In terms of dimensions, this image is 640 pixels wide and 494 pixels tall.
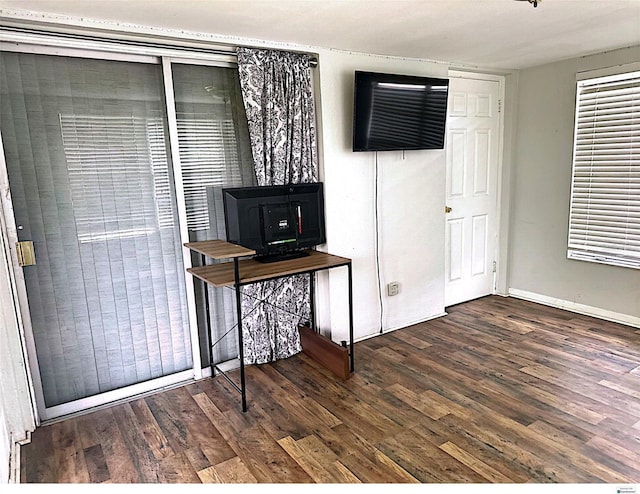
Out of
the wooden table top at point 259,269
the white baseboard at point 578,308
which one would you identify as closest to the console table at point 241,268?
the wooden table top at point 259,269

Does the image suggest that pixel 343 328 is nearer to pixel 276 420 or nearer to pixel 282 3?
pixel 276 420

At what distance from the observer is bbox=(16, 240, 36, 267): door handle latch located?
2.37 metres

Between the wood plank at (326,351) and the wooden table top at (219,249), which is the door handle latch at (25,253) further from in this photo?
the wood plank at (326,351)

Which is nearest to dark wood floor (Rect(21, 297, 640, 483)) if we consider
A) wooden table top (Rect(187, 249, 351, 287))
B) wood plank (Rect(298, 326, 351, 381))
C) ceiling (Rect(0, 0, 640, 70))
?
wood plank (Rect(298, 326, 351, 381))

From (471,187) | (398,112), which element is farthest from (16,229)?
(471,187)

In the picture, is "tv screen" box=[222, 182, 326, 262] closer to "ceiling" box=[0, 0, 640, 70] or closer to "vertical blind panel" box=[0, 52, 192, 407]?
"vertical blind panel" box=[0, 52, 192, 407]

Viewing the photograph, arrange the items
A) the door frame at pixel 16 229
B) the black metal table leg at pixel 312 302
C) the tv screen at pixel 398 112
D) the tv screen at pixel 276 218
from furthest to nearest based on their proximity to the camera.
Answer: the black metal table leg at pixel 312 302, the tv screen at pixel 398 112, the tv screen at pixel 276 218, the door frame at pixel 16 229

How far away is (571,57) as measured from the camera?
12.3 feet

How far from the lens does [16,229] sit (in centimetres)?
239

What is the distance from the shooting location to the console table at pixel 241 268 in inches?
97.6

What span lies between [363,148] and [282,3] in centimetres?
126

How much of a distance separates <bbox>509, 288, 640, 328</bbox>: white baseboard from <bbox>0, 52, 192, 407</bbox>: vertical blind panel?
3.30 metres

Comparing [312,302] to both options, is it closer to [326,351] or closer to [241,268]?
[326,351]

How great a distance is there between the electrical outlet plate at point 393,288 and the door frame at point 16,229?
1.57 metres
